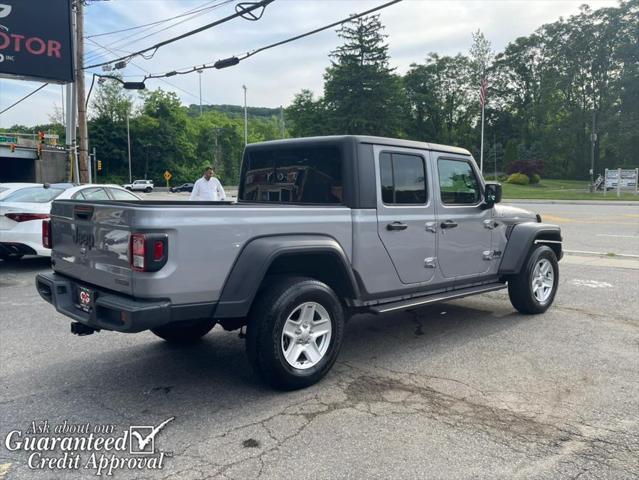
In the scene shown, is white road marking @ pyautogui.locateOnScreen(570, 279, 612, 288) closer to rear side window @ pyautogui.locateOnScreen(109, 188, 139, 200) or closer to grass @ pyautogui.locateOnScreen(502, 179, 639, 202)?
rear side window @ pyautogui.locateOnScreen(109, 188, 139, 200)

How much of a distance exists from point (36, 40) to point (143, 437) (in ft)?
58.3

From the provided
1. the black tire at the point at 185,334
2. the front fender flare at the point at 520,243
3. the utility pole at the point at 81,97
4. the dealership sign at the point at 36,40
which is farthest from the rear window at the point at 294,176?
the dealership sign at the point at 36,40

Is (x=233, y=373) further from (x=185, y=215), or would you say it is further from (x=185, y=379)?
(x=185, y=215)

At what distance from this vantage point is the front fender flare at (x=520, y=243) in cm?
590

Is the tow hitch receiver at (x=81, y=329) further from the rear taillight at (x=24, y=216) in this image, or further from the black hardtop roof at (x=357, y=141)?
the rear taillight at (x=24, y=216)

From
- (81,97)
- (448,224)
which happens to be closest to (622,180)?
(81,97)

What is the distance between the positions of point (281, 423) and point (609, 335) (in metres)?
3.86

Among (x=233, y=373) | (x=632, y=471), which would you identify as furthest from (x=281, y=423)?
(x=632, y=471)

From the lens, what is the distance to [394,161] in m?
4.85

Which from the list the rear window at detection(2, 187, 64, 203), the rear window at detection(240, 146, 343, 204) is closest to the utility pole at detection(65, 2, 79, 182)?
the rear window at detection(2, 187, 64, 203)

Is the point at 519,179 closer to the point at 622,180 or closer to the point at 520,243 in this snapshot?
the point at 622,180

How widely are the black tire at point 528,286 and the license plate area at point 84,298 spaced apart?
4.44m

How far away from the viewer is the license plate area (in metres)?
3.79

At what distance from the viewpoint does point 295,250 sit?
3.87 meters
